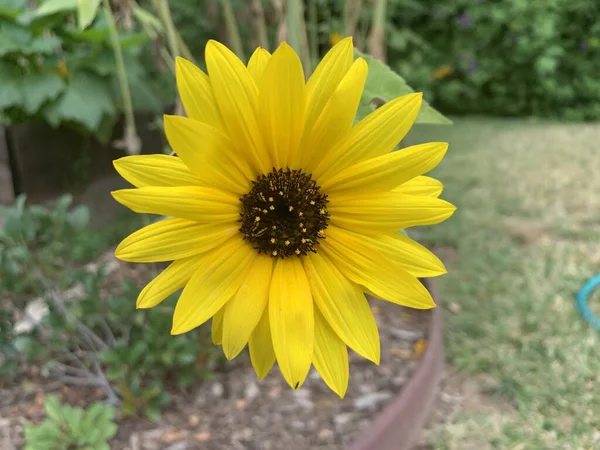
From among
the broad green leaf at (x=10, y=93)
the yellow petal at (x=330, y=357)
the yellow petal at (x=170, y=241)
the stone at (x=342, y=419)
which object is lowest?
the stone at (x=342, y=419)

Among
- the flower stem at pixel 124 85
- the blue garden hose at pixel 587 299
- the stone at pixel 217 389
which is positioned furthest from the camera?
the blue garden hose at pixel 587 299

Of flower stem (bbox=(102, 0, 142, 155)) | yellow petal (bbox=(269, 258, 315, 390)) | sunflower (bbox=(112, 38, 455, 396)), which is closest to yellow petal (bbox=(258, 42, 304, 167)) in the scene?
sunflower (bbox=(112, 38, 455, 396))

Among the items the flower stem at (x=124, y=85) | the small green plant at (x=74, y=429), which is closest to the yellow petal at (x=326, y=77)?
the flower stem at (x=124, y=85)

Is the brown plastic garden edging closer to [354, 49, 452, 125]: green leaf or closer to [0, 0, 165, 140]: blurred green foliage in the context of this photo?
→ [354, 49, 452, 125]: green leaf

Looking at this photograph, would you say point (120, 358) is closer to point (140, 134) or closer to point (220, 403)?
point (220, 403)

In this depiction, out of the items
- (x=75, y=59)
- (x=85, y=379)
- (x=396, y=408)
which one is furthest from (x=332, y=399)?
(x=75, y=59)

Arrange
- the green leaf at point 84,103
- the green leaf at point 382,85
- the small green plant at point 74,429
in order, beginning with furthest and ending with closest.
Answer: the green leaf at point 84,103 → the small green plant at point 74,429 → the green leaf at point 382,85

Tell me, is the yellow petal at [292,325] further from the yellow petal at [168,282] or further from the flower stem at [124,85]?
the flower stem at [124,85]
